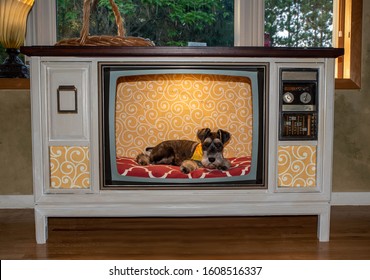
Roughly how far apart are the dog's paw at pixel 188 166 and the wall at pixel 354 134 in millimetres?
1023

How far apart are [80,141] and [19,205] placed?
0.92 m

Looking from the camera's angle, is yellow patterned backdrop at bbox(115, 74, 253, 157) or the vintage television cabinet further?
yellow patterned backdrop at bbox(115, 74, 253, 157)

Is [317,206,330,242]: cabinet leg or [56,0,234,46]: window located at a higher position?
[56,0,234,46]: window

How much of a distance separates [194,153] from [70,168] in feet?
1.94

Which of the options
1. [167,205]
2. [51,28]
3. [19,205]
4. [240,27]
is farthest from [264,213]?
[51,28]

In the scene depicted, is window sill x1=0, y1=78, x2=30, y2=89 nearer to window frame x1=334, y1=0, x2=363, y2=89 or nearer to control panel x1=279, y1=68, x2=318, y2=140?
control panel x1=279, y1=68, x2=318, y2=140

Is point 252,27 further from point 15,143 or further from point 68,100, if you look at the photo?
point 15,143

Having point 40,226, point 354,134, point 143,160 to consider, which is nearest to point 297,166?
point 143,160

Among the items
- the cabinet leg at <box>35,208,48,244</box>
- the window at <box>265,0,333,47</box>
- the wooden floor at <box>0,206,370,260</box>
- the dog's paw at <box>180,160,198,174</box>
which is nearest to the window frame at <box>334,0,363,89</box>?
the window at <box>265,0,333,47</box>

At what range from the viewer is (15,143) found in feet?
8.03

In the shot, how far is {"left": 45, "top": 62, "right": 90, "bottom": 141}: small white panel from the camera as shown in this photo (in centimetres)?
177

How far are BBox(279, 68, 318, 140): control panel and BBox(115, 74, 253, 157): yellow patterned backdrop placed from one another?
54 cm

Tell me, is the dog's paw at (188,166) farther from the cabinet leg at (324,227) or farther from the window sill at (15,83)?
the window sill at (15,83)

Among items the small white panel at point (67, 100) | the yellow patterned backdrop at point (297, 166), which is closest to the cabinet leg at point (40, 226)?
the small white panel at point (67, 100)
